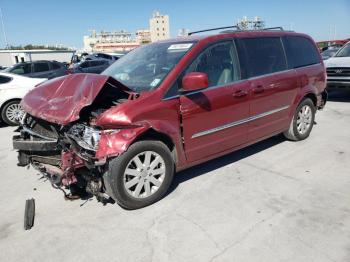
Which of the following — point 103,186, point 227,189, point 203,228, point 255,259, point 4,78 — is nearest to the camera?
point 255,259

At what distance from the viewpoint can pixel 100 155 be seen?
3.14 m

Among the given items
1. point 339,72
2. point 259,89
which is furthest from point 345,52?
point 259,89

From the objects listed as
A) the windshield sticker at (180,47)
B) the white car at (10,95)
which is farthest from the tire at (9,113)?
the windshield sticker at (180,47)

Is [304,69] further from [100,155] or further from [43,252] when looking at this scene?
[43,252]

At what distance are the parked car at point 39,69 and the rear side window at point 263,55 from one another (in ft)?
29.4

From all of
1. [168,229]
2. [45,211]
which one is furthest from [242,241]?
[45,211]

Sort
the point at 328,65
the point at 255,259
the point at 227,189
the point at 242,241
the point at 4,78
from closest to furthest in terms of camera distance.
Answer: the point at 255,259
the point at 242,241
the point at 227,189
the point at 4,78
the point at 328,65

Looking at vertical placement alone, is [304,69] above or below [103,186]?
above

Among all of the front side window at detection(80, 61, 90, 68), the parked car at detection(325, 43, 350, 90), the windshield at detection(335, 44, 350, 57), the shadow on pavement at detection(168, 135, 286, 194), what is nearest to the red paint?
the shadow on pavement at detection(168, 135, 286, 194)

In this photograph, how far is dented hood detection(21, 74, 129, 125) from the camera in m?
3.30

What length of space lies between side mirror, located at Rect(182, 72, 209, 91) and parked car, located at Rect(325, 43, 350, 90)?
6876 millimetres

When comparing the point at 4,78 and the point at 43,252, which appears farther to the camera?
the point at 4,78

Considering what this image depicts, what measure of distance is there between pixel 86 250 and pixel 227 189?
5.91 feet

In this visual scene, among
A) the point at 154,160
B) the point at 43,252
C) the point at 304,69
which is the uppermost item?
the point at 304,69
